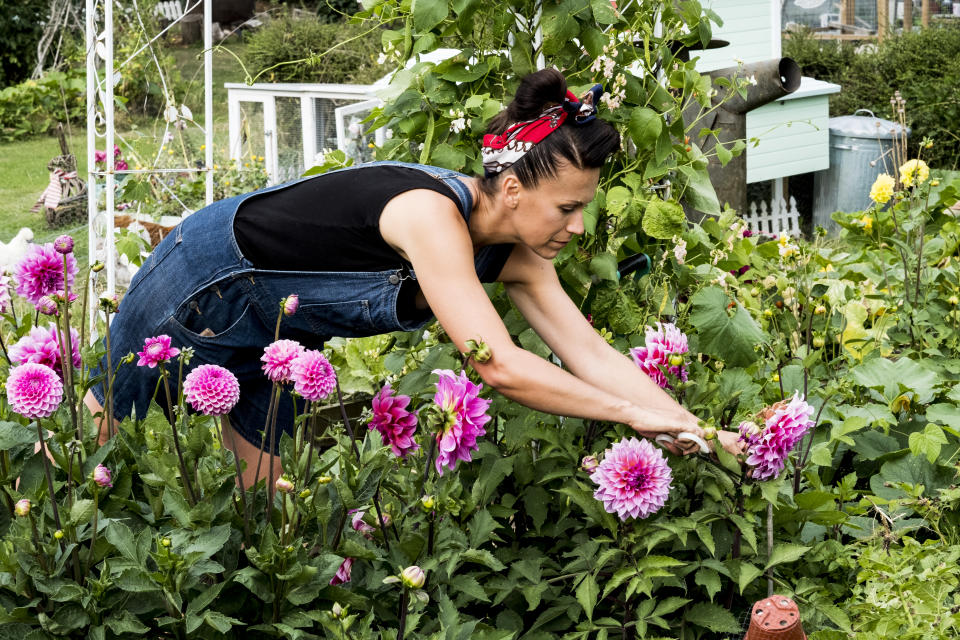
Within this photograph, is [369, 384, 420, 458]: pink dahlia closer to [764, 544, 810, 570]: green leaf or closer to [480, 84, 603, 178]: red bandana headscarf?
[480, 84, 603, 178]: red bandana headscarf

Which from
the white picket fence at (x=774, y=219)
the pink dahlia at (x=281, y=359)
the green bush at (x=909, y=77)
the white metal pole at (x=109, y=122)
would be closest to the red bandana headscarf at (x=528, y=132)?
the pink dahlia at (x=281, y=359)

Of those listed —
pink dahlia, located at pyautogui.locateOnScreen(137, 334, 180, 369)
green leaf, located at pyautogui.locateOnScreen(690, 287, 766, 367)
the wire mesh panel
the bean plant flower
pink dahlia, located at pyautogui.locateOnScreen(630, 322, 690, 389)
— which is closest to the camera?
pink dahlia, located at pyautogui.locateOnScreen(137, 334, 180, 369)

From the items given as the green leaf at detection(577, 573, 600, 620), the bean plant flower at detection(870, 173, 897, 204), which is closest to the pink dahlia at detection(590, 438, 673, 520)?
the green leaf at detection(577, 573, 600, 620)

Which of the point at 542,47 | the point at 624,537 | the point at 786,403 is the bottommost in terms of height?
the point at 624,537

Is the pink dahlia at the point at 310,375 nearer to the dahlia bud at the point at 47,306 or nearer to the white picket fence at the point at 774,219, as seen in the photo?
the dahlia bud at the point at 47,306

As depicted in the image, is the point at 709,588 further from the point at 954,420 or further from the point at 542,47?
the point at 542,47

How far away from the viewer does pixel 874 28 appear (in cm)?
1622

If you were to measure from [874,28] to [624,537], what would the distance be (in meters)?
16.4

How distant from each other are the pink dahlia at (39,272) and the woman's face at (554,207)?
2.47ft

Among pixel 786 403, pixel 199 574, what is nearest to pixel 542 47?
pixel 786 403

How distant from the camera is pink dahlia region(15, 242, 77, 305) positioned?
5.09 feet

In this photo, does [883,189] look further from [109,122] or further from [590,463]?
[109,122]

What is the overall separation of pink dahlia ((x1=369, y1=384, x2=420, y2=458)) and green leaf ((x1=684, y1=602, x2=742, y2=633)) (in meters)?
0.55

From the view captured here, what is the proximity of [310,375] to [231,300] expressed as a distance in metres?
0.69
